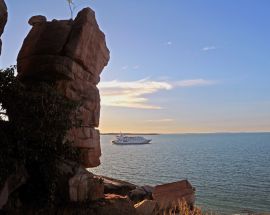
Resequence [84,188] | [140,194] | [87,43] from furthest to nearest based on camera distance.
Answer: [140,194] → [87,43] → [84,188]

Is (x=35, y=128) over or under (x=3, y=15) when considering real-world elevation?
under

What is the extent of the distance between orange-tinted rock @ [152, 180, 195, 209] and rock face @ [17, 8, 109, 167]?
4.70 metres

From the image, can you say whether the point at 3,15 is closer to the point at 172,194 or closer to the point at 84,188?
the point at 84,188

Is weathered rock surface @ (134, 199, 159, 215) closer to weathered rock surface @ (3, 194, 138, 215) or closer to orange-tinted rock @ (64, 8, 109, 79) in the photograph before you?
weathered rock surface @ (3, 194, 138, 215)

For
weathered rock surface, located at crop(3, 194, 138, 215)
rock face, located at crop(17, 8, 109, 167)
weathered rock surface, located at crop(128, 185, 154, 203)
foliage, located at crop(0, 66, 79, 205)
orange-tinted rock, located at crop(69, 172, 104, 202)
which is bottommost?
weathered rock surface, located at crop(128, 185, 154, 203)

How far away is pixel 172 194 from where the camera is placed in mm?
24141

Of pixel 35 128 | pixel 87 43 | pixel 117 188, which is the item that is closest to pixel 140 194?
pixel 117 188

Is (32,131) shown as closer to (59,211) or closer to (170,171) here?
(59,211)

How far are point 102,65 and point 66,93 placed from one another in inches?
148

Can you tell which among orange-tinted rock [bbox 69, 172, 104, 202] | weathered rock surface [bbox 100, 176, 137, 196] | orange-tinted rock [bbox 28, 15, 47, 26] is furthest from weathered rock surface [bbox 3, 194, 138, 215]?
orange-tinted rock [bbox 28, 15, 47, 26]

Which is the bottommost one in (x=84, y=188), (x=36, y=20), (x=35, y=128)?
(x=84, y=188)

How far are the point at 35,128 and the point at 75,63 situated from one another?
526 cm

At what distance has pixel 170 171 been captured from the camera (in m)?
65.1

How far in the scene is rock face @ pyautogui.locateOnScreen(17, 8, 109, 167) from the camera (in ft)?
62.4
